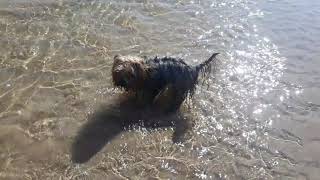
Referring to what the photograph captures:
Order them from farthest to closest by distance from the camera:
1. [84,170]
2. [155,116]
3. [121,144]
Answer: [155,116] < [121,144] < [84,170]

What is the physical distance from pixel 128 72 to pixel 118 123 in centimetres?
78

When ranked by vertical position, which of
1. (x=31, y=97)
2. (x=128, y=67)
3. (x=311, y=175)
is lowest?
(x=311, y=175)

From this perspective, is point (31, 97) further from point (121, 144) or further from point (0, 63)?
point (121, 144)

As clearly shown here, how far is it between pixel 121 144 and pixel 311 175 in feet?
8.24

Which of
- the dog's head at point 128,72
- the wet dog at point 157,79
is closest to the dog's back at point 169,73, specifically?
the wet dog at point 157,79

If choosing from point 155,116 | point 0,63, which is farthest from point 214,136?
point 0,63

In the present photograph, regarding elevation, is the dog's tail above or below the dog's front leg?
above

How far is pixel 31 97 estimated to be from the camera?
22.8ft

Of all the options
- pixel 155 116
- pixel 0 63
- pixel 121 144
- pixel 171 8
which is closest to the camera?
pixel 121 144

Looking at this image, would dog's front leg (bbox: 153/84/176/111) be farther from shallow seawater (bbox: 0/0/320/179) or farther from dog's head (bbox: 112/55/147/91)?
dog's head (bbox: 112/55/147/91)

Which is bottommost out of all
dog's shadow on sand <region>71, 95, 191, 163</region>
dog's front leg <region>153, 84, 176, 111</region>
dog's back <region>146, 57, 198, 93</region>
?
dog's shadow on sand <region>71, 95, 191, 163</region>

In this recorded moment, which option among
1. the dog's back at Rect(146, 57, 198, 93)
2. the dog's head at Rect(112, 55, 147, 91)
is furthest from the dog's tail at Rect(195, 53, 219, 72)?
the dog's head at Rect(112, 55, 147, 91)

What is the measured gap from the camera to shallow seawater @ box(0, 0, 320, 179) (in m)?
5.98

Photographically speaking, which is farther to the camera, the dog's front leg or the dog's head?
the dog's front leg
